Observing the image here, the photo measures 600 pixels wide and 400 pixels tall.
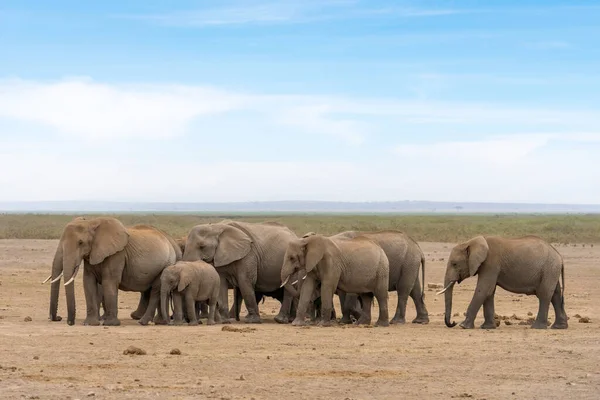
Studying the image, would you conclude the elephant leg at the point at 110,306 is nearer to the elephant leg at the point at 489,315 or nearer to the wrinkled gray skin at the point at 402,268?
the wrinkled gray skin at the point at 402,268

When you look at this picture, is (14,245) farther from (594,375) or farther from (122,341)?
(594,375)

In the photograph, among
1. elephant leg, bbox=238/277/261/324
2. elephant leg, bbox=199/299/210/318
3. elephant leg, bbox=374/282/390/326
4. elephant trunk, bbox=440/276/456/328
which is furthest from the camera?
elephant leg, bbox=199/299/210/318

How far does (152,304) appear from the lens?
2192 centimetres

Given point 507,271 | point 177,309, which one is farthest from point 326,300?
point 507,271

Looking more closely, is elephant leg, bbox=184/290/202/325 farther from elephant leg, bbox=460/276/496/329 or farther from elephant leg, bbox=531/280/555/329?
elephant leg, bbox=531/280/555/329

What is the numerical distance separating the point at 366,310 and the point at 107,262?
509cm

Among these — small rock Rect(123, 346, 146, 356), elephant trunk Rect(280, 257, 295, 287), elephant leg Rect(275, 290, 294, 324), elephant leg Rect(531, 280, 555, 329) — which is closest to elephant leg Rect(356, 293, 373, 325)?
elephant leg Rect(275, 290, 294, 324)

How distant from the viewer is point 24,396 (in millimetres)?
12992

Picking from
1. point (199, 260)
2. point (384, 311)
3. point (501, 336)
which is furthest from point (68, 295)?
point (501, 336)

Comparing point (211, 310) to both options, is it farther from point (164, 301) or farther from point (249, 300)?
point (249, 300)

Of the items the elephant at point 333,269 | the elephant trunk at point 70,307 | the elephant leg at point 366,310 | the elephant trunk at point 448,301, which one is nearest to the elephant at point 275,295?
the elephant at point 333,269

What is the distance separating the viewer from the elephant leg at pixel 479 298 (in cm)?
2152

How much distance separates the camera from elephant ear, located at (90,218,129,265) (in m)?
21.2

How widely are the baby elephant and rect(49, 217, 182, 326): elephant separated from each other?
2.08 feet
